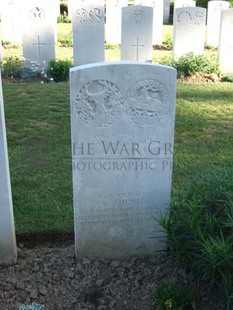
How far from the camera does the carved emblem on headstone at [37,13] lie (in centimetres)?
936

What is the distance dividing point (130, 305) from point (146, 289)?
169mm

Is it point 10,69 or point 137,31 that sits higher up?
point 137,31

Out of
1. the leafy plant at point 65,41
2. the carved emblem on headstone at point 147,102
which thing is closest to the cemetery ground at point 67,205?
the carved emblem on headstone at point 147,102

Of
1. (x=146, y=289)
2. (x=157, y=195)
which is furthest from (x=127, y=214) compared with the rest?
(x=146, y=289)

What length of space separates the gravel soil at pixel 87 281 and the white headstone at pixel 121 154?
137 millimetres

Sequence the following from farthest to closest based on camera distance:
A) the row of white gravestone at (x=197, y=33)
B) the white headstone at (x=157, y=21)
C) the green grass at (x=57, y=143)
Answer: the white headstone at (x=157, y=21)
the row of white gravestone at (x=197, y=33)
the green grass at (x=57, y=143)

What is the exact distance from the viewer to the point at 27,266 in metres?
3.63

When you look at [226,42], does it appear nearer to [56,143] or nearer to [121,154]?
[56,143]

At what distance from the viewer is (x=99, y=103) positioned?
3381 mm

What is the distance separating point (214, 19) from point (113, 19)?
270 centimetres

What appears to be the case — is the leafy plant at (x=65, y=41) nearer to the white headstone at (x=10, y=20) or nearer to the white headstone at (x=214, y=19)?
the white headstone at (x=10, y=20)

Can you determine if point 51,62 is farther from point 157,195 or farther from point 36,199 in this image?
point 157,195

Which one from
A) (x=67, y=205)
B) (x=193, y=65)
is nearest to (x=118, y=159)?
(x=67, y=205)

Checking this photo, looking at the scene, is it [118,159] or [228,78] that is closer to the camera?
[118,159]
